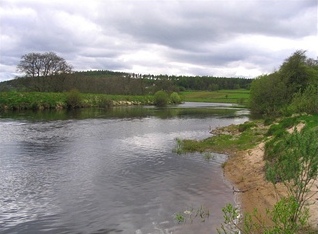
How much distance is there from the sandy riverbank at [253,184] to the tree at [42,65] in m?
77.9

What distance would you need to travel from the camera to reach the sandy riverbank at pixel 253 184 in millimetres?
14064

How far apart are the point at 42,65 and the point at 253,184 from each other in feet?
279

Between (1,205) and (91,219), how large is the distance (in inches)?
180

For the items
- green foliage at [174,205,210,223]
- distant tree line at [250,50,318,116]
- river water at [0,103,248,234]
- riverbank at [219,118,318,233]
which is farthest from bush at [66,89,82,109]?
green foliage at [174,205,210,223]

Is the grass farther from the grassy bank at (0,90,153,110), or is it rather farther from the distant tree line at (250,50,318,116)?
the grassy bank at (0,90,153,110)

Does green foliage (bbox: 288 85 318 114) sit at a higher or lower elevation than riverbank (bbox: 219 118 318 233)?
higher

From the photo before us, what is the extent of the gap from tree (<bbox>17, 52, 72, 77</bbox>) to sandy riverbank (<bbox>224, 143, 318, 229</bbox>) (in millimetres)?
77931

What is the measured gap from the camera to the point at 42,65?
3617 inches

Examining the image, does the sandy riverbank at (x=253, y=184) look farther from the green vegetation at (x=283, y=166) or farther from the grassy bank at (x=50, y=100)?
the grassy bank at (x=50, y=100)

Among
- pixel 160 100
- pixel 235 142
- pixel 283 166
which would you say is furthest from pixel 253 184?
pixel 160 100

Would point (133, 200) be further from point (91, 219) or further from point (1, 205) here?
point (1, 205)

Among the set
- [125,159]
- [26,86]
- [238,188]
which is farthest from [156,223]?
[26,86]

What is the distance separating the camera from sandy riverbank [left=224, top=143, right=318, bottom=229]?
14.1 meters

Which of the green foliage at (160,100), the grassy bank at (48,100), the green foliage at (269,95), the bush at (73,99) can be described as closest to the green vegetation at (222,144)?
the green foliage at (269,95)
